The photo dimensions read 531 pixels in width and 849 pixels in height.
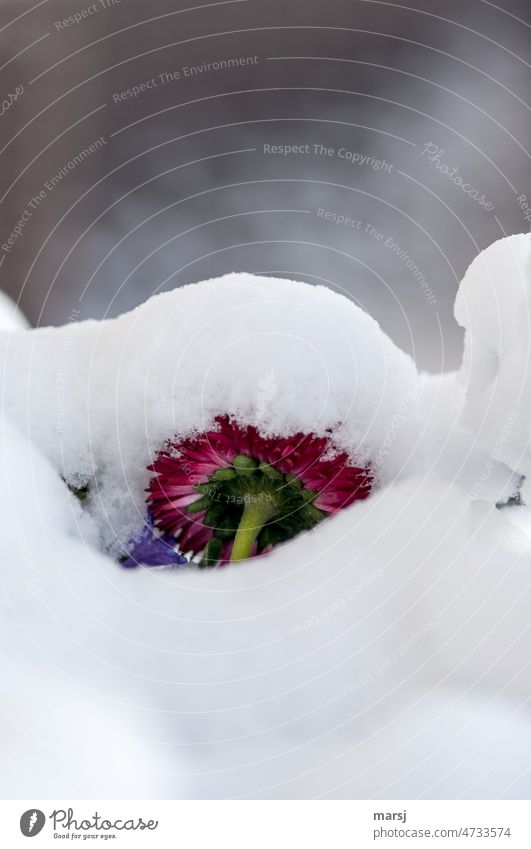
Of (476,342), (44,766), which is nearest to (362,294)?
(476,342)

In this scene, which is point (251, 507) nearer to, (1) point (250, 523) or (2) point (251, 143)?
(1) point (250, 523)

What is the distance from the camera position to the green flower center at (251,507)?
165 mm

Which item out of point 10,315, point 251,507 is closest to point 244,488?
point 251,507

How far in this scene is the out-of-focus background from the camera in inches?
9.3

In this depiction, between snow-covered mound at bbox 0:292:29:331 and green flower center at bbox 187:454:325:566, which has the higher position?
snow-covered mound at bbox 0:292:29:331

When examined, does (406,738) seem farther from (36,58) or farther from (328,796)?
(36,58)

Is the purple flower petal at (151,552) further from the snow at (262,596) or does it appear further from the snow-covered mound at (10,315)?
the snow-covered mound at (10,315)

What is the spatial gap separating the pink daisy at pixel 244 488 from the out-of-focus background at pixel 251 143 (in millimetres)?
88

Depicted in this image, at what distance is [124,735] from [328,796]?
0.17 feet

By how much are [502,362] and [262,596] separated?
93mm

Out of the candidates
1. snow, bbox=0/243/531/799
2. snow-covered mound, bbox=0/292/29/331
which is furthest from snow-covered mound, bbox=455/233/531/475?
snow-covered mound, bbox=0/292/29/331

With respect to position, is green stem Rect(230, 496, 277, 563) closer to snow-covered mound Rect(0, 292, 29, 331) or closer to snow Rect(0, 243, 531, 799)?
snow Rect(0, 243, 531, 799)

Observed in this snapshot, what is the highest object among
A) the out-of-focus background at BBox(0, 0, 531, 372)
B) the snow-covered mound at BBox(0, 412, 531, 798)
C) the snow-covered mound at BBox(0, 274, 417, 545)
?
the out-of-focus background at BBox(0, 0, 531, 372)

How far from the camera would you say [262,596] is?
0.18m
